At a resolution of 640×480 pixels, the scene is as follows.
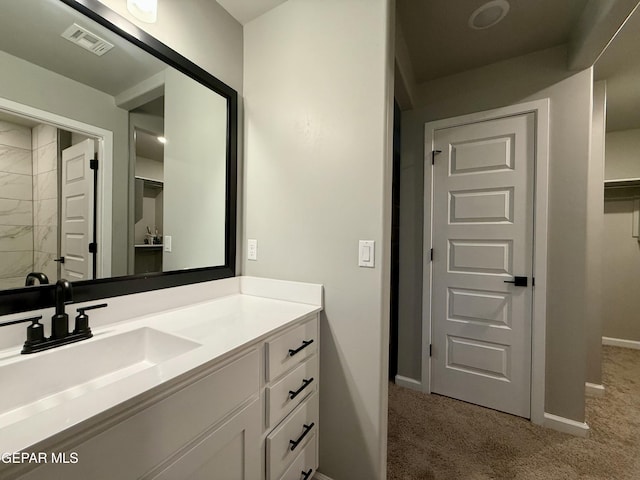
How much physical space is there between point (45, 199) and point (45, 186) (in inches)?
1.9

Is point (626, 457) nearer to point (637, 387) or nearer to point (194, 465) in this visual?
point (637, 387)

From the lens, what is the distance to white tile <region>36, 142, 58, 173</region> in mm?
914

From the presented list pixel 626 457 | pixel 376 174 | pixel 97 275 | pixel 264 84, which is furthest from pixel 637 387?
pixel 97 275

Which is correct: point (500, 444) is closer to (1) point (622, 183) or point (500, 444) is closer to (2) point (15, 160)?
(2) point (15, 160)

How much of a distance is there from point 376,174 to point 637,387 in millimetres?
3176

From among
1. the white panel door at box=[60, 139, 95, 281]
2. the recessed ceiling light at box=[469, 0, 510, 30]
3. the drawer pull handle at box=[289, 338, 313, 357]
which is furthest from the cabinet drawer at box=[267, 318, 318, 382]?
the recessed ceiling light at box=[469, 0, 510, 30]

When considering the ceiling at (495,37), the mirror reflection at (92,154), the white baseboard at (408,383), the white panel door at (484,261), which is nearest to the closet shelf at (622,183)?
the ceiling at (495,37)

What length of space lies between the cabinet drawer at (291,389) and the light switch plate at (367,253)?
52cm

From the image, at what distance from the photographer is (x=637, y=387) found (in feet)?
7.52

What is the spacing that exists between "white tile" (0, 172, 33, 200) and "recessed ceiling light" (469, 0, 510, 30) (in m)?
2.34

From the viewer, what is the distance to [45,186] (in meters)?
0.93

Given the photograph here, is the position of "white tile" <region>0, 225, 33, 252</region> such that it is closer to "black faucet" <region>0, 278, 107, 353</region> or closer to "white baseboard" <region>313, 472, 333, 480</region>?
"black faucet" <region>0, 278, 107, 353</region>
